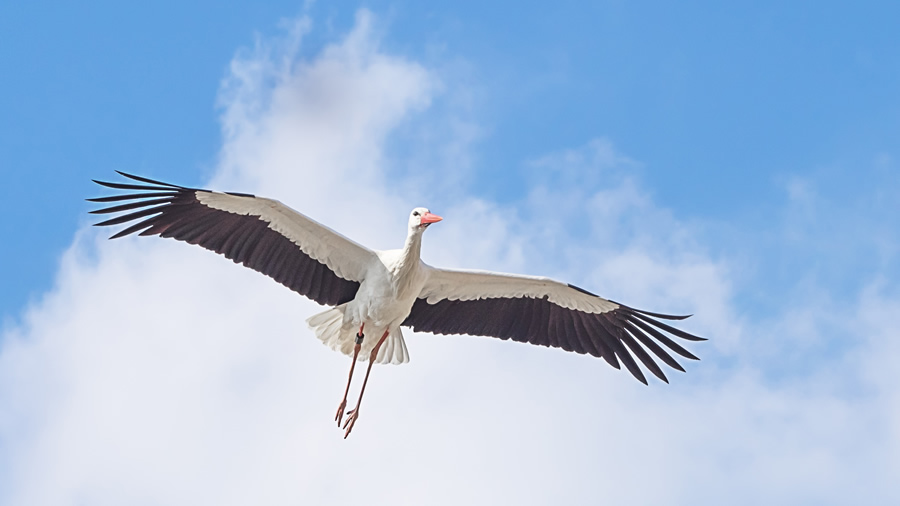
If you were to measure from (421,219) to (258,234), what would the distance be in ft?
5.40

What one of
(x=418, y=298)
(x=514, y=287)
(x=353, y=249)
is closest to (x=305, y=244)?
(x=353, y=249)

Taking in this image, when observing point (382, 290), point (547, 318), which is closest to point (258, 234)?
point (382, 290)

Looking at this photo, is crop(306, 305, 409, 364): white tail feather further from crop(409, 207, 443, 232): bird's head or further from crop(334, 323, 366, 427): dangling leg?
crop(409, 207, 443, 232): bird's head

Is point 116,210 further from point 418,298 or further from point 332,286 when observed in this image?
point 418,298

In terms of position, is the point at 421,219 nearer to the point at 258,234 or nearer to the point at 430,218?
the point at 430,218

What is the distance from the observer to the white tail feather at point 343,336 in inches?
500

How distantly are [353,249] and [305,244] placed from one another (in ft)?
1.63

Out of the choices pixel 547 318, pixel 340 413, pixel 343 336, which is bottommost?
pixel 340 413

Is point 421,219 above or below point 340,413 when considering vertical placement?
above

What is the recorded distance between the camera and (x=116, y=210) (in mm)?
11953

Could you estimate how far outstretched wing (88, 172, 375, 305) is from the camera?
474 inches

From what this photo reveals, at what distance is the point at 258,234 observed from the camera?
12.4 meters

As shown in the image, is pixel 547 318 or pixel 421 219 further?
pixel 547 318

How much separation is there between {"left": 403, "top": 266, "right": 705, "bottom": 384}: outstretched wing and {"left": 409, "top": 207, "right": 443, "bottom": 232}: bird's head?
1.04 metres
